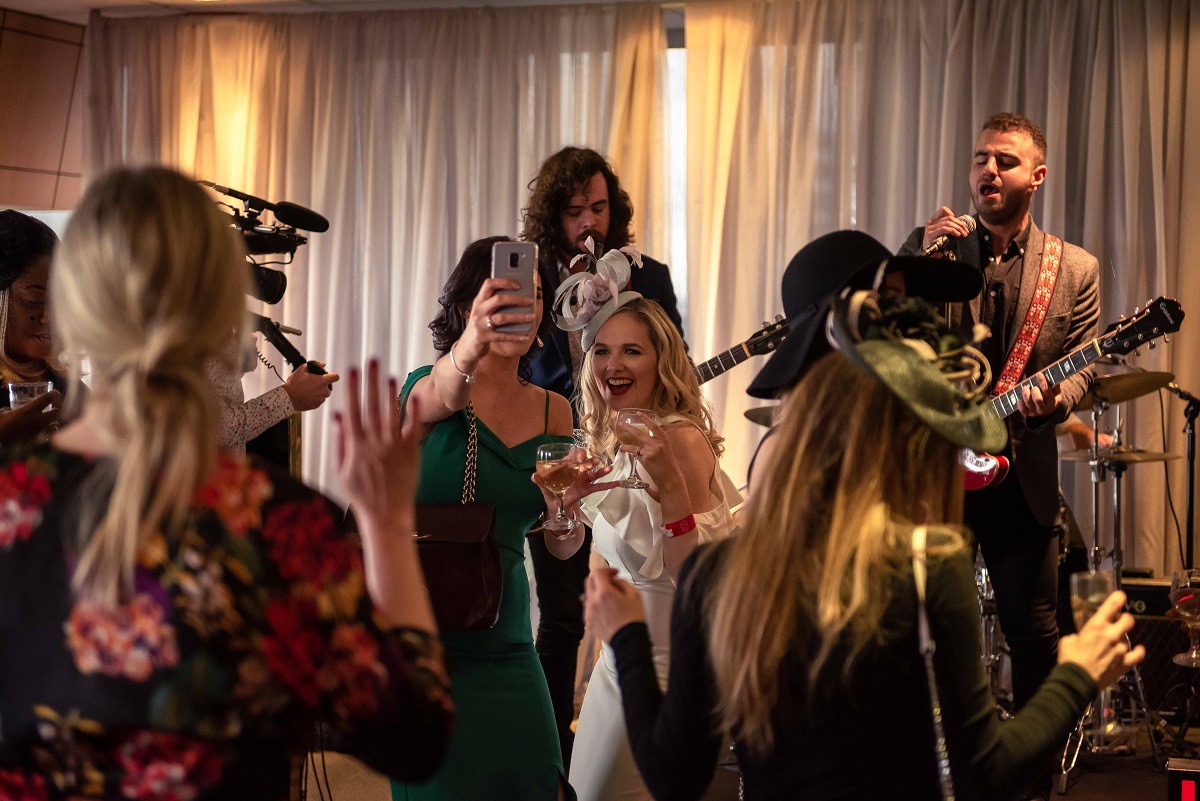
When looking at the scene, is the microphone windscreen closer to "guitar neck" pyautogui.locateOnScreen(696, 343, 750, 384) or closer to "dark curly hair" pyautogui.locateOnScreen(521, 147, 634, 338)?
"dark curly hair" pyautogui.locateOnScreen(521, 147, 634, 338)

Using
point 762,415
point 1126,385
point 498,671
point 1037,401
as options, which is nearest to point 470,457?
point 498,671

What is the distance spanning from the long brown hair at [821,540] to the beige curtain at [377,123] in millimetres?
4023

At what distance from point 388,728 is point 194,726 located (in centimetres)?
18

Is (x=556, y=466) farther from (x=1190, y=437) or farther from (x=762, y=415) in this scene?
(x=1190, y=437)

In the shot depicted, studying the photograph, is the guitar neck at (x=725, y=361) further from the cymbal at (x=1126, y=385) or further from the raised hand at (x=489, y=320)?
the raised hand at (x=489, y=320)

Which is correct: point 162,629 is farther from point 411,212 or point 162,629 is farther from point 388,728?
point 411,212

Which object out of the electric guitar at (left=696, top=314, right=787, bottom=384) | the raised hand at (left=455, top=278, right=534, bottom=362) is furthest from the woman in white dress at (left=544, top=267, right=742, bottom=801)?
the electric guitar at (left=696, top=314, right=787, bottom=384)

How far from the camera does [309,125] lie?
18.8ft

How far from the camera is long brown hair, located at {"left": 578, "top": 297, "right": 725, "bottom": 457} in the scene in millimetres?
2850

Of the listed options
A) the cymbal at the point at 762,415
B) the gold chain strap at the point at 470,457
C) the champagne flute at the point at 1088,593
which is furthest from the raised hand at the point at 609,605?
the cymbal at the point at 762,415

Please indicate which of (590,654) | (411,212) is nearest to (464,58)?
(411,212)

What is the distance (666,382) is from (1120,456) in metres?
2.49

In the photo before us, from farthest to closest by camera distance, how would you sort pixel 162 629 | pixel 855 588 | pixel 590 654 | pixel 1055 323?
1. pixel 590 654
2. pixel 1055 323
3. pixel 855 588
4. pixel 162 629

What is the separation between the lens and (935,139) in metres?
5.09
